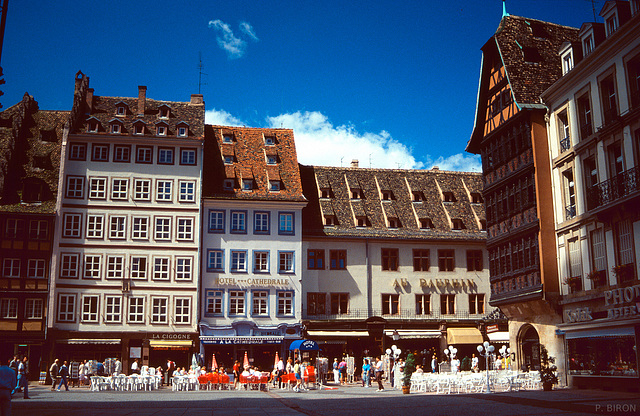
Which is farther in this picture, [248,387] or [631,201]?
[248,387]

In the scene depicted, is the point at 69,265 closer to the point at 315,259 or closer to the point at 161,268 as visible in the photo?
the point at 161,268

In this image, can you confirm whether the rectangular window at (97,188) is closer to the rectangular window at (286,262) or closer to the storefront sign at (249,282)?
the storefront sign at (249,282)

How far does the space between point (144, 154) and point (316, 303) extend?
15.4m

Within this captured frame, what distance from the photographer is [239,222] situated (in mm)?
46531

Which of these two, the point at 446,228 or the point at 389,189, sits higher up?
the point at 389,189

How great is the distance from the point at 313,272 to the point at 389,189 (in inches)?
383

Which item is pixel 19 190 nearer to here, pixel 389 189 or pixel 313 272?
pixel 313 272

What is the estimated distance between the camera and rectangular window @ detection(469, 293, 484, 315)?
162 feet

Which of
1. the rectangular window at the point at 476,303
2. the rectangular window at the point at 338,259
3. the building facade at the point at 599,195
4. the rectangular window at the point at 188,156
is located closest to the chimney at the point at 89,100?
the rectangular window at the point at 188,156

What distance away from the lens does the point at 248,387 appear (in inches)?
1391

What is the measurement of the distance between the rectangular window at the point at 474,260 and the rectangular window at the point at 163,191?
2151cm

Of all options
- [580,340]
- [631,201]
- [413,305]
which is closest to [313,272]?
[413,305]

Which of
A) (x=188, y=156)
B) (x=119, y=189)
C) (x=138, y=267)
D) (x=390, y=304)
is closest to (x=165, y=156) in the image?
(x=188, y=156)

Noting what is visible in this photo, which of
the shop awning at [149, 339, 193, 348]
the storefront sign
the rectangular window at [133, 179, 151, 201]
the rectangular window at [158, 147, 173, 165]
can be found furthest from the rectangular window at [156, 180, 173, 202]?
the shop awning at [149, 339, 193, 348]
